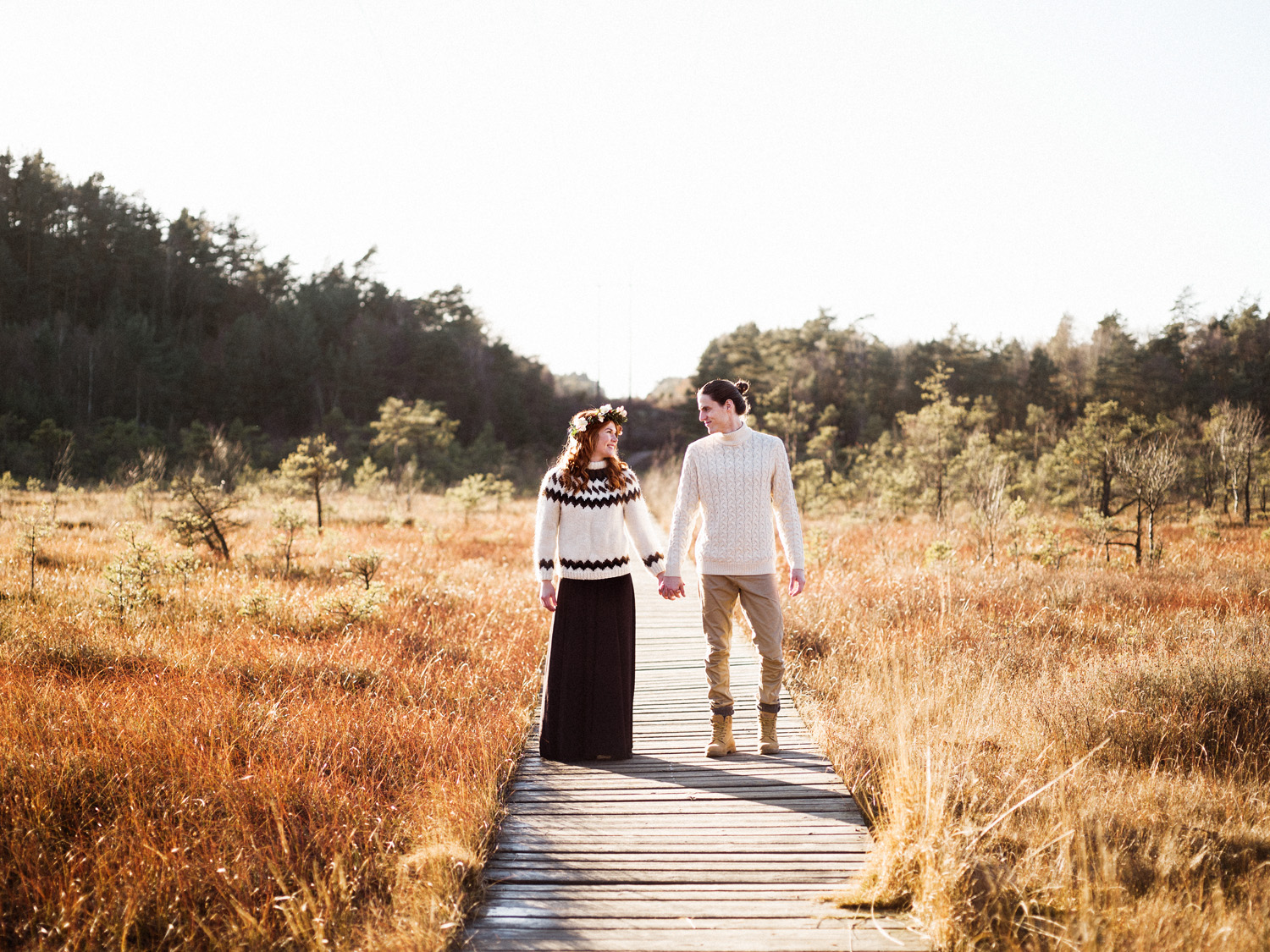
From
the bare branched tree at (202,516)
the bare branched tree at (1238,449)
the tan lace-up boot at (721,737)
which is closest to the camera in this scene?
the tan lace-up boot at (721,737)

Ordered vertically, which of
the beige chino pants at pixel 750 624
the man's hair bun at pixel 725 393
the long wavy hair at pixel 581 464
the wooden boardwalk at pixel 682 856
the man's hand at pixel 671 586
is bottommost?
the wooden boardwalk at pixel 682 856

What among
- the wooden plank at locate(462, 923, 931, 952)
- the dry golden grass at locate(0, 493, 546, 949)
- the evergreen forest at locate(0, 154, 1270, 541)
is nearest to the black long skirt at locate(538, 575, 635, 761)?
the dry golden grass at locate(0, 493, 546, 949)

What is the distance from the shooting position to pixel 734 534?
411cm

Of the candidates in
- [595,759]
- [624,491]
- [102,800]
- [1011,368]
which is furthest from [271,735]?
[1011,368]

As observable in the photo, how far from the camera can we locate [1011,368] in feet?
146

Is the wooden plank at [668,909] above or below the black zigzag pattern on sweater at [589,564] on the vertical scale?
below

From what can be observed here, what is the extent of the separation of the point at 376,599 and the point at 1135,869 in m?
5.89

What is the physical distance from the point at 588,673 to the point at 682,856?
1.27m

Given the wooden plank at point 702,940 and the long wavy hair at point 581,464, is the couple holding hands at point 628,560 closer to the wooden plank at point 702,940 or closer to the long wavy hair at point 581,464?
the long wavy hair at point 581,464

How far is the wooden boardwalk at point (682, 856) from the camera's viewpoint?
8.38 feet

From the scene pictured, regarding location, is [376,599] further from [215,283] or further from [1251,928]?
[215,283]

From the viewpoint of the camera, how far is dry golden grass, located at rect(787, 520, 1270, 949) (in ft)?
8.52

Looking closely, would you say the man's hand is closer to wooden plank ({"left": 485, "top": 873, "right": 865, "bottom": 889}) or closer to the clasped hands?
the clasped hands

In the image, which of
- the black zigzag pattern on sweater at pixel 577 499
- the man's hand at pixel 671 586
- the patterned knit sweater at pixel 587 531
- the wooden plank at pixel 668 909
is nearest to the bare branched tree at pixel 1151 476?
the man's hand at pixel 671 586
